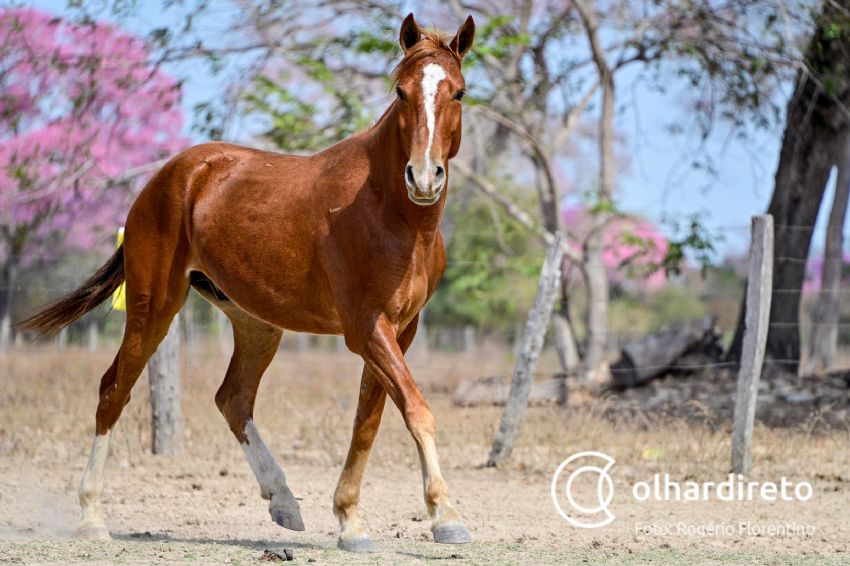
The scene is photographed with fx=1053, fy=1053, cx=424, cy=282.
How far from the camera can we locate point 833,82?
35.3ft

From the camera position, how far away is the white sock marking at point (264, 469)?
5.45 m

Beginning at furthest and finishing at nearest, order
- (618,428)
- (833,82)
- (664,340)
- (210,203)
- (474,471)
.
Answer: (664,340) → (833,82) → (618,428) → (474,471) → (210,203)

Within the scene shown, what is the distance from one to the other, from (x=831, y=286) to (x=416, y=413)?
9.93 m

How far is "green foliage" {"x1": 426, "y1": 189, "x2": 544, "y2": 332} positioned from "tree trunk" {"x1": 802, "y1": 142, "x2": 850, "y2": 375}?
3.53 metres

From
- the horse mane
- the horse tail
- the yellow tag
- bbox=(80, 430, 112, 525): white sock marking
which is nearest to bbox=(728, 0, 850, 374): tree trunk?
the yellow tag

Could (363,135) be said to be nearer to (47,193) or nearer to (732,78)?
(47,193)

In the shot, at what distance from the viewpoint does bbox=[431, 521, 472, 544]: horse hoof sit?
4188 mm

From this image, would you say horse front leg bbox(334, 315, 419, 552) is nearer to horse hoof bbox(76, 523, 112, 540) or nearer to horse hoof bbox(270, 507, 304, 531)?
horse hoof bbox(270, 507, 304, 531)

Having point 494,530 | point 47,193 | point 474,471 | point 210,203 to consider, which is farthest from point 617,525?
point 47,193

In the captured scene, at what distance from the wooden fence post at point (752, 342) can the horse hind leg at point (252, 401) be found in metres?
3.49

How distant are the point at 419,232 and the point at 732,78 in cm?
872

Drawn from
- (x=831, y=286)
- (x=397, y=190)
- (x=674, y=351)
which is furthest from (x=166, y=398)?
(x=831, y=286)

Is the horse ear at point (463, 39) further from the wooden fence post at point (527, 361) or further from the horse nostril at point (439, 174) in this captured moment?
the wooden fence post at point (527, 361)

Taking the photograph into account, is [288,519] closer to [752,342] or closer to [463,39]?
[463,39]
